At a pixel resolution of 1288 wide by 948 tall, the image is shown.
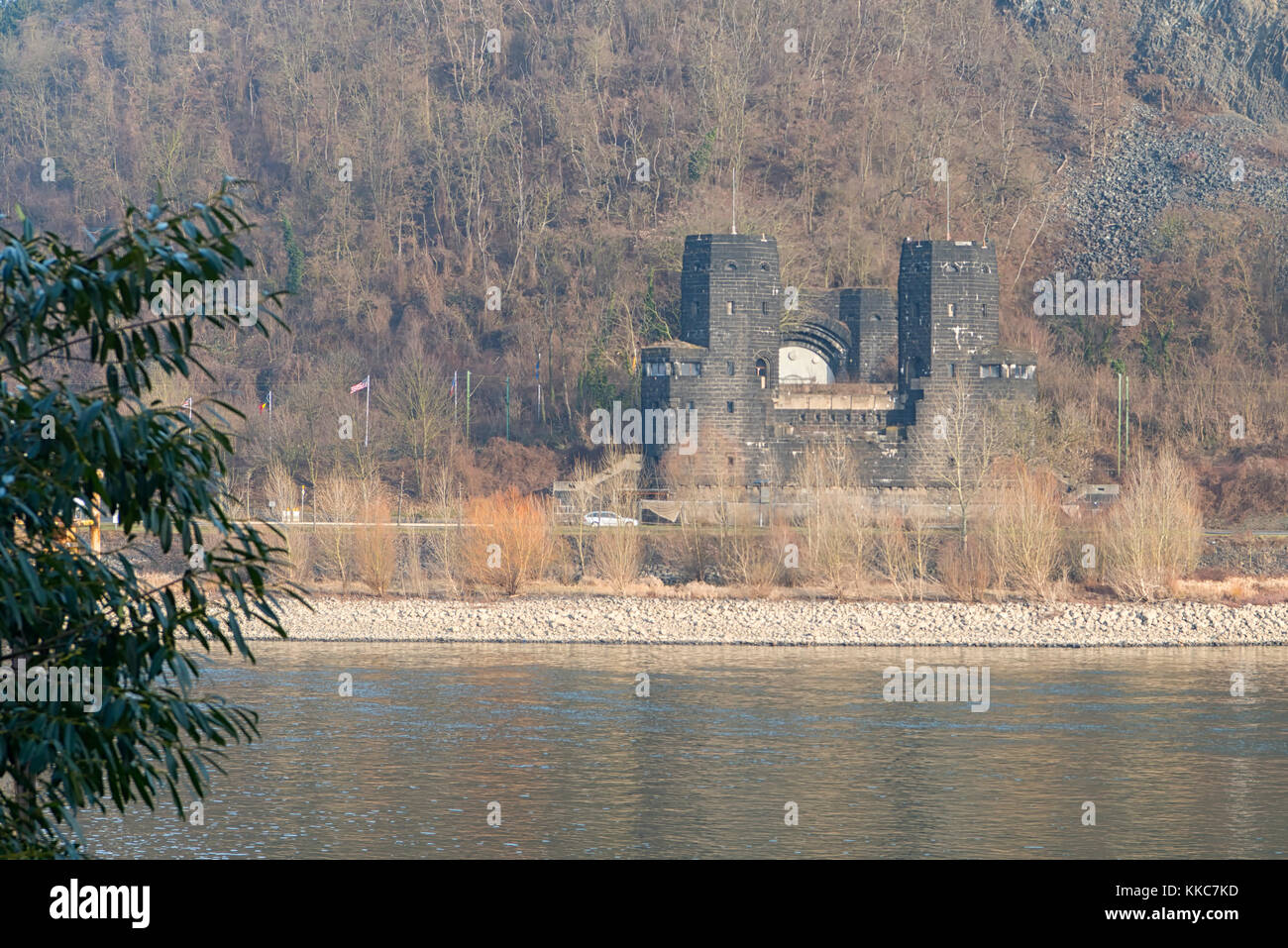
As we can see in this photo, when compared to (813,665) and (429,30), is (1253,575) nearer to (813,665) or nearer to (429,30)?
(813,665)

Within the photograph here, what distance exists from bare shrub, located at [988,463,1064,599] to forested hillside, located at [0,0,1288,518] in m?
17.2

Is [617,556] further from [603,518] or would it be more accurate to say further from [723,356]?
[723,356]

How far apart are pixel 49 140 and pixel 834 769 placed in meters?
93.6

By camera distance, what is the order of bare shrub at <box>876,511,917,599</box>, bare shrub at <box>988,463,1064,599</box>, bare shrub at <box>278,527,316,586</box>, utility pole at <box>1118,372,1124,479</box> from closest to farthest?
1. bare shrub at <box>988,463,1064,599</box>
2. bare shrub at <box>876,511,917,599</box>
3. bare shrub at <box>278,527,316,586</box>
4. utility pole at <box>1118,372,1124,479</box>

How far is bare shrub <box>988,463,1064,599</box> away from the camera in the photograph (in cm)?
4478

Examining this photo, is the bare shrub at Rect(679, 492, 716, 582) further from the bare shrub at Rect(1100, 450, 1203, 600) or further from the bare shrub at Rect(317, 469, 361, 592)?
the bare shrub at Rect(1100, 450, 1203, 600)

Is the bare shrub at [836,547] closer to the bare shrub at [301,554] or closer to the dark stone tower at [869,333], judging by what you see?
the bare shrub at [301,554]

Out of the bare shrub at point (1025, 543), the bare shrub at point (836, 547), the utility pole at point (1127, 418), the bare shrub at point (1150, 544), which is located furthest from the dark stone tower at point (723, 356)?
the bare shrub at point (1150, 544)

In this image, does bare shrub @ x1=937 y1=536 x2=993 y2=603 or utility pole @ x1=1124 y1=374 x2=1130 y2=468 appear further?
utility pole @ x1=1124 y1=374 x2=1130 y2=468

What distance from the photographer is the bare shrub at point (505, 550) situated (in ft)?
150

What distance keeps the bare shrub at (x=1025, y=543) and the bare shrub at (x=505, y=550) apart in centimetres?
1258

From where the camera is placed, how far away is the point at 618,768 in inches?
957

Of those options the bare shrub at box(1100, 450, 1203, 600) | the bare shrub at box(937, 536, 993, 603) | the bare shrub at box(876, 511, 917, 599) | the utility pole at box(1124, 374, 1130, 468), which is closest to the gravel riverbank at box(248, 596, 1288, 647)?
the bare shrub at box(1100, 450, 1203, 600)

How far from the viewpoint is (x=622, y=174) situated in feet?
301
